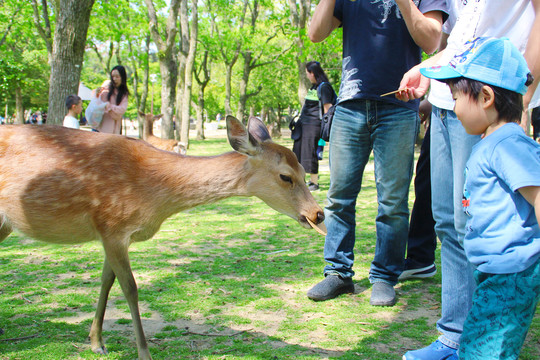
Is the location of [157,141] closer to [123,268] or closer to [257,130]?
[257,130]

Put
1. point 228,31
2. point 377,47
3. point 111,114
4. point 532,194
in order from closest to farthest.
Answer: point 532,194 < point 377,47 < point 111,114 < point 228,31

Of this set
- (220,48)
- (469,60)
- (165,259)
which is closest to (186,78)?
(220,48)

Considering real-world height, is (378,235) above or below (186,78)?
below

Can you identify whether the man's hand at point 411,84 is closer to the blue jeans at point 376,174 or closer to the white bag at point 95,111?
the blue jeans at point 376,174

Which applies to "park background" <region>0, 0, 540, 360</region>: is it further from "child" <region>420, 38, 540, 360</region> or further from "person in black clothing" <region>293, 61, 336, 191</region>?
"person in black clothing" <region>293, 61, 336, 191</region>

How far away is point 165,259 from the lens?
542 cm

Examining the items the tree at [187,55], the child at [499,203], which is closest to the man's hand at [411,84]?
the child at [499,203]

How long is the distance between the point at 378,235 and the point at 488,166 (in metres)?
2.07

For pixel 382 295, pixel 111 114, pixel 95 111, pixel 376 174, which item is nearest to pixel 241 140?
pixel 376 174

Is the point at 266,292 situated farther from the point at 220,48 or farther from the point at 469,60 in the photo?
the point at 220,48

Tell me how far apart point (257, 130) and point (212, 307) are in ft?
4.78

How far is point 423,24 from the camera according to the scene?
11.8 feet

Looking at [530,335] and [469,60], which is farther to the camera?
[530,335]

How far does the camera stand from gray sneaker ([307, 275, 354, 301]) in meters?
4.22
